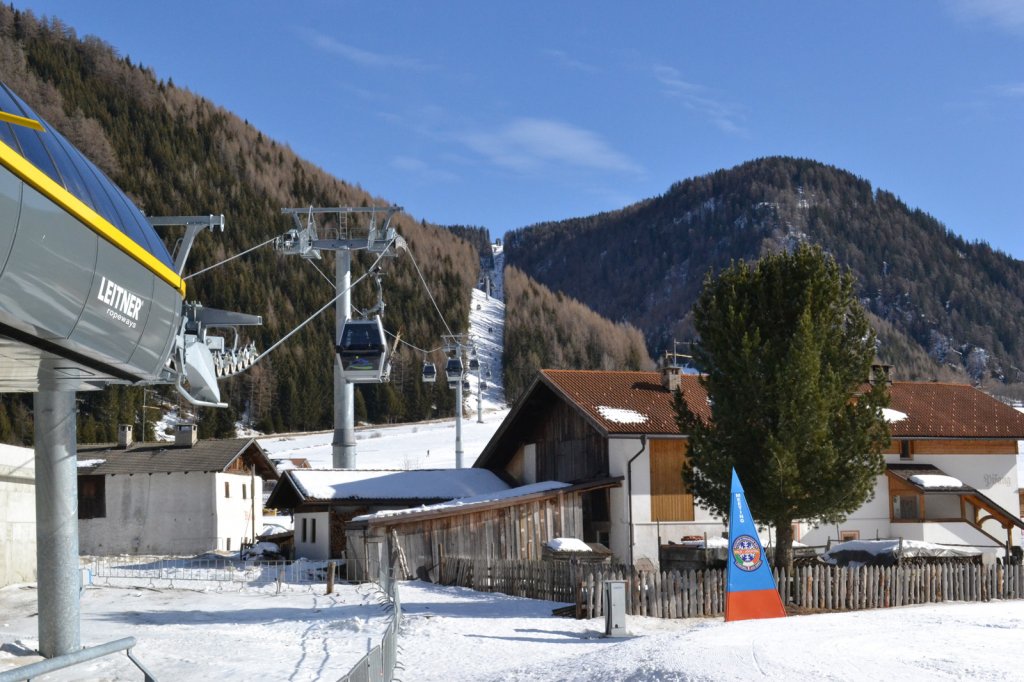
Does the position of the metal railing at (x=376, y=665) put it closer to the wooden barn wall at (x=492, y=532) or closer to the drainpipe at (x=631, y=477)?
the wooden barn wall at (x=492, y=532)

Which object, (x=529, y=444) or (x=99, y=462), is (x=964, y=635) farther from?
(x=99, y=462)

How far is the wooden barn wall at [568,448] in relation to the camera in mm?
39453

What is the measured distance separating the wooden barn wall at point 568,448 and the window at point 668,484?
68.5 inches

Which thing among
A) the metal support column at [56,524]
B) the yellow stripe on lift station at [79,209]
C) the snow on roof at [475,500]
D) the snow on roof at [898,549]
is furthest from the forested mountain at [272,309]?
the yellow stripe on lift station at [79,209]

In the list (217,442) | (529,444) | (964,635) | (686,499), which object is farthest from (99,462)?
(964,635)

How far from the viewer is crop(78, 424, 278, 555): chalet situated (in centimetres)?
5088

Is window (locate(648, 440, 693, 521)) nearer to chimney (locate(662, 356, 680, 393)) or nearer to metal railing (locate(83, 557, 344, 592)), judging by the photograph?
chimney (locate(662, 356, 680, 393))

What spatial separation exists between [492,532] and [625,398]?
8104 mm

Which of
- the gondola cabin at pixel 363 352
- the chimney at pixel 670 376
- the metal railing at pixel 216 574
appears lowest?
the metal railing at pixel 216 574

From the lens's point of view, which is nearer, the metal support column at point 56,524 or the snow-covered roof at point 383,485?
the metal support column at point 56,524

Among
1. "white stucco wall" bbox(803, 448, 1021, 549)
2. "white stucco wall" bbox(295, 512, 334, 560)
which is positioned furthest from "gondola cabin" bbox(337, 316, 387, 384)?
"white stucco wall" bbox(803, 448, 1021, 549)

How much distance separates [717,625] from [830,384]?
7.56 m

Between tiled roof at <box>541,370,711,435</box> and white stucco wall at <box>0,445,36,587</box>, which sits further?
tiled roof at <box>541,370,711,435</box>

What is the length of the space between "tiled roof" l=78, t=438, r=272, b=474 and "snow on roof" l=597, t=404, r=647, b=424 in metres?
20.2
